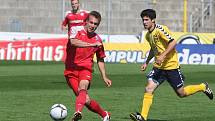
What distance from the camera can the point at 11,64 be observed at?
30547 mm

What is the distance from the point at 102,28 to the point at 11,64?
10283 millimetres

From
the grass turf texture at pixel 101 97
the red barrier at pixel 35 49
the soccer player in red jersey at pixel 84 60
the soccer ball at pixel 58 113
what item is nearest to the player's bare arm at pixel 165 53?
the soccer player in red jersey at pixel 84 60

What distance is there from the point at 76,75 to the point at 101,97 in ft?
17.4

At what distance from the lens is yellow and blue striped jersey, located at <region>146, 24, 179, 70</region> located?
1208 centimetres

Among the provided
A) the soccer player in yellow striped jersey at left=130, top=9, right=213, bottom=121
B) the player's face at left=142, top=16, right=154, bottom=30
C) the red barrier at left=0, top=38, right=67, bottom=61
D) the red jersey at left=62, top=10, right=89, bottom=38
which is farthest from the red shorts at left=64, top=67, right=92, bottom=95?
the red barrier at left=0, top=38, right=67, bottom=61

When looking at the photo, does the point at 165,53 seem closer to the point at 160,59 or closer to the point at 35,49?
the point at 160,59

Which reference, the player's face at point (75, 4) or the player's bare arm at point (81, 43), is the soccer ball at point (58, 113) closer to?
the player's bare arm at point (81, 43)

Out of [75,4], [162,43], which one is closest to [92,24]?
[162,43]

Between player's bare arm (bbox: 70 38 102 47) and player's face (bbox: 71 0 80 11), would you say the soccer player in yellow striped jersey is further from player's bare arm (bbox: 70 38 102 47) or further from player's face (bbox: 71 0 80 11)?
player's face (bbox: 71 0 80 11)

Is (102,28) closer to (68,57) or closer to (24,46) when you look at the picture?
(24,46)

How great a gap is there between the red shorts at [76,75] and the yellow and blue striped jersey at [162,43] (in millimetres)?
1532

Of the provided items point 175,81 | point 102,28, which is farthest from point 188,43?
point 175,81

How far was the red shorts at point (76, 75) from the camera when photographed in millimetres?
11180

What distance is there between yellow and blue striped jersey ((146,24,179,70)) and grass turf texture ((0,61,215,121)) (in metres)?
1.00
